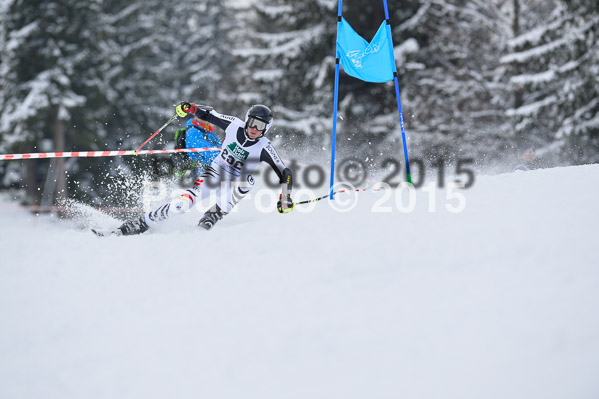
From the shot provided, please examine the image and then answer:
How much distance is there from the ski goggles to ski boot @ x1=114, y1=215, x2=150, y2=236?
6.43 ft

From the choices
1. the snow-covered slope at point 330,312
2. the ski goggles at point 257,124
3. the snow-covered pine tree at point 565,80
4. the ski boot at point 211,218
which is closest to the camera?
the snow-covered slope at point 330,312

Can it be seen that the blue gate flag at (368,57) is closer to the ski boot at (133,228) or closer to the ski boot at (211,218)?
the ski boot at (211,218)

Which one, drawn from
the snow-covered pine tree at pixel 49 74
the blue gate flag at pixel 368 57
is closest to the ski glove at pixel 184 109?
the blue gate flag at pixel 368 57

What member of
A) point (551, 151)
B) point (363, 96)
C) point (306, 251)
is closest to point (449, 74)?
point (363, 96)

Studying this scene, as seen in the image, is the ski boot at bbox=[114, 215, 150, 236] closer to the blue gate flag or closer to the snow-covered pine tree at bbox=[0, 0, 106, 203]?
the blue gate flag

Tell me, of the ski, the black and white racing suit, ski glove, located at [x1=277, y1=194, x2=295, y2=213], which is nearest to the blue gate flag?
the black and white racing suit

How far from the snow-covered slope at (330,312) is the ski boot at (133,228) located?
1254 millimetres

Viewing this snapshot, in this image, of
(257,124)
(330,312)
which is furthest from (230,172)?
(330,312)

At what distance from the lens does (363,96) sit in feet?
65.4

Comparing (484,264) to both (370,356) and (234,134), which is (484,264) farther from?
(234,134)

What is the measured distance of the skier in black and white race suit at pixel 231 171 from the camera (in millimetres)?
7043

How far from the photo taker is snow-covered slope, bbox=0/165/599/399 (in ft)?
11.0

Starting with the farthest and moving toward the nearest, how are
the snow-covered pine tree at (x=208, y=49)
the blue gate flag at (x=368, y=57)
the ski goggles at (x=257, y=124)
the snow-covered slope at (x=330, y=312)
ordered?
the snow-covered pine tree at (x=208, y=49) < the blue gate flag at (x=368, y=57) < the ski goggles at (x=257, y=124) < the snow-covered slope at (x=330, y=312)

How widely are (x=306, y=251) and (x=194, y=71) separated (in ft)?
87.5
